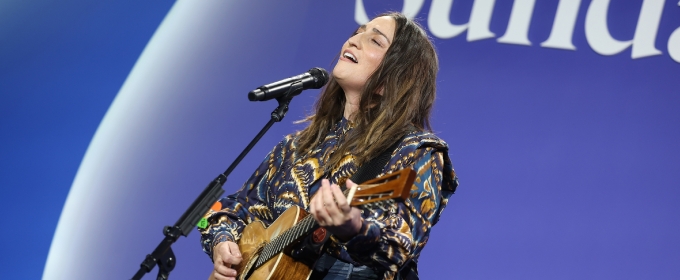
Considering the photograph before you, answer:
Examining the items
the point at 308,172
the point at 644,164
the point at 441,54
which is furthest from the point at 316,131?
the point at 644,164

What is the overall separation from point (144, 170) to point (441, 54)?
1612 millimetres

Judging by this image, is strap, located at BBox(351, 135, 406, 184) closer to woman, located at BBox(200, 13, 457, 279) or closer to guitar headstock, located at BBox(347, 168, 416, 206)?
woman, located at BBox(200, 13, 457, 279)

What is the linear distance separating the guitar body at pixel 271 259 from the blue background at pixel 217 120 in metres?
1.39

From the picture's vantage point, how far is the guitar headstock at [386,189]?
1645 millimetres

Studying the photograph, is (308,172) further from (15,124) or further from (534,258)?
(15,124)

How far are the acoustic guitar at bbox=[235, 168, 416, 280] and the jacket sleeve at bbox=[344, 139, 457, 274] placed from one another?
0.40 ft

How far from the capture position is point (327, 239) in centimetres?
205

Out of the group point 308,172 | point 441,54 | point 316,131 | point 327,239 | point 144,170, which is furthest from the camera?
point 144,170

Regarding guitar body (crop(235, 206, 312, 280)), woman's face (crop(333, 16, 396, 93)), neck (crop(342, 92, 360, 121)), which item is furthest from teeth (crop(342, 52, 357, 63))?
guitar body (crop(235, 206, 312, 280))

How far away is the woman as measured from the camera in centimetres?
209

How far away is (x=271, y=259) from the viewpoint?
2.10m

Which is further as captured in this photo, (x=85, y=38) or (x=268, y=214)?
(x=85, y=38)

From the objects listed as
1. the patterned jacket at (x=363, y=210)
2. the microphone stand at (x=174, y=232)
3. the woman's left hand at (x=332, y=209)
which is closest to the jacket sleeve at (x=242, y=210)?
the patterned jacket at (x=363, y=210)

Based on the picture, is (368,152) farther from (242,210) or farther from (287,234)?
(242,210)
